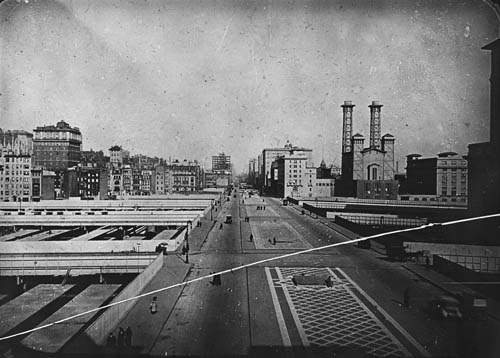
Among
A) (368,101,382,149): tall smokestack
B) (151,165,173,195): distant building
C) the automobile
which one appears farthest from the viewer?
(151,165,173,195): distant building

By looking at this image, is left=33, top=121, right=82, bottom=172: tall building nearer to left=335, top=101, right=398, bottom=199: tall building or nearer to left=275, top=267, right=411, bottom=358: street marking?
left=335, top=101, right=398, bottom=199: tall building

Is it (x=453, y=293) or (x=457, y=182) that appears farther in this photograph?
(x=457, y=182)

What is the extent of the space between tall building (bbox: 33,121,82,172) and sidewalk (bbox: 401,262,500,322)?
272ft

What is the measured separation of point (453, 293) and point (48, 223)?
34139 millimetres

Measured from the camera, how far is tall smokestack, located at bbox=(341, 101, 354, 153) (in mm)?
74375

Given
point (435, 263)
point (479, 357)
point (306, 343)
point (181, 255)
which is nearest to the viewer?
point (479, 357)

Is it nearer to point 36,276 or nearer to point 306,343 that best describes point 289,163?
point 36,276

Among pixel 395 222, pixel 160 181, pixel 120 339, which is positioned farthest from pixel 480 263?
pixel 160 181

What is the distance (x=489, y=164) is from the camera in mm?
24688

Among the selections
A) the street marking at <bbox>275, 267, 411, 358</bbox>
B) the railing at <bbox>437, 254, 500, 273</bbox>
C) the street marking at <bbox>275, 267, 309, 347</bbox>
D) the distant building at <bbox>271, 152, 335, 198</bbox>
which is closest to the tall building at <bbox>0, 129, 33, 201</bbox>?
the distant building at <bbox>271, 152, 335, 198</bbox>

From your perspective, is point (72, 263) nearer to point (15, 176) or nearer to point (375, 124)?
point (15, 176)

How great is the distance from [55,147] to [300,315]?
293 feet

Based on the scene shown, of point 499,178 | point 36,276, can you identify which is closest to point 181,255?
point 36,276

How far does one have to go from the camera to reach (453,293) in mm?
14523
